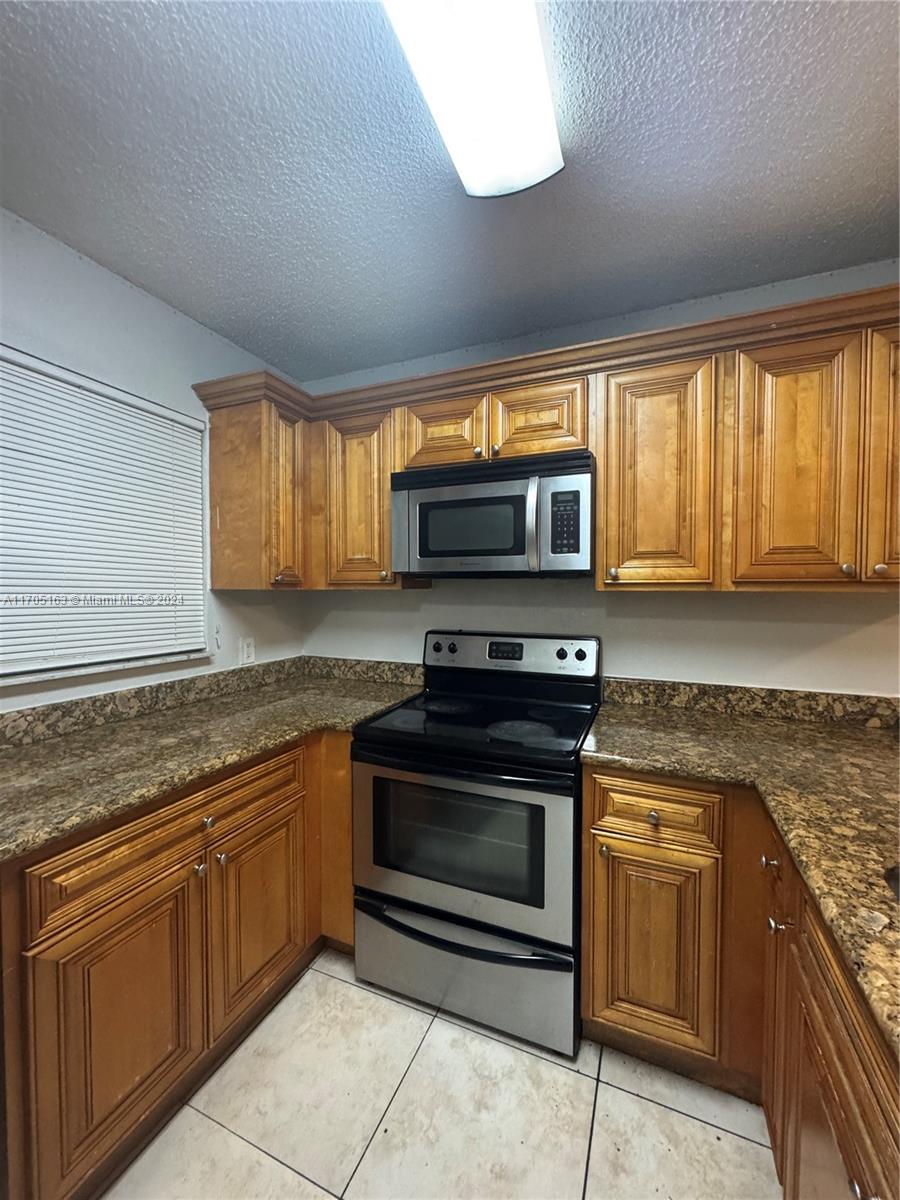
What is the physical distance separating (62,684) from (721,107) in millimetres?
2413

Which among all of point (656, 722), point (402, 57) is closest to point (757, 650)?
point (656, 722)

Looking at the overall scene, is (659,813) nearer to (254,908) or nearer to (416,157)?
(254,908)

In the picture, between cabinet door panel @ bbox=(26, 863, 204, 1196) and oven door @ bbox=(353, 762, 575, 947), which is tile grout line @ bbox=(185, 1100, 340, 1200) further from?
oven door @ bbox=(353, 762, 575, 947)

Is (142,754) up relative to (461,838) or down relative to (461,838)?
up

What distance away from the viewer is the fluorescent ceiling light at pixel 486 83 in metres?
0.84

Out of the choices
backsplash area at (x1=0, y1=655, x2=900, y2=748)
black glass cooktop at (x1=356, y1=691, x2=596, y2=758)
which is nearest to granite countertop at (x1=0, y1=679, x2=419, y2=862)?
backsplash area at (x1=0, y1=655, x2=900, y2=748)

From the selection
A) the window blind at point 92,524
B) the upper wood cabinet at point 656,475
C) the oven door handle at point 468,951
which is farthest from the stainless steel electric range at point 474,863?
the window blind at point 92,524

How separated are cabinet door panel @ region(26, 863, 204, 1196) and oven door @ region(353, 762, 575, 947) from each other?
0.57m

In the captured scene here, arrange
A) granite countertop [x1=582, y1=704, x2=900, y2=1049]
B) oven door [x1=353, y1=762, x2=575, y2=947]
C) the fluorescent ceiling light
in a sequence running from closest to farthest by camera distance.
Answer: granite countertop [x1=582, y1=704, x2=900, y2=1049] < the fluorescent ceiling light < oven door [x1=353, y1=762, x2=575, y2=947]

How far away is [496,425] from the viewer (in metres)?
1.82

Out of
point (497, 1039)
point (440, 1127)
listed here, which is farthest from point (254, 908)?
point (497, 1039)

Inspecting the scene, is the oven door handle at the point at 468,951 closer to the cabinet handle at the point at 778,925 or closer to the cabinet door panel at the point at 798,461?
the cabinet handle at the point at 778,925

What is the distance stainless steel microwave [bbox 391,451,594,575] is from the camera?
165cm

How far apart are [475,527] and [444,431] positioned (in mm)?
423
